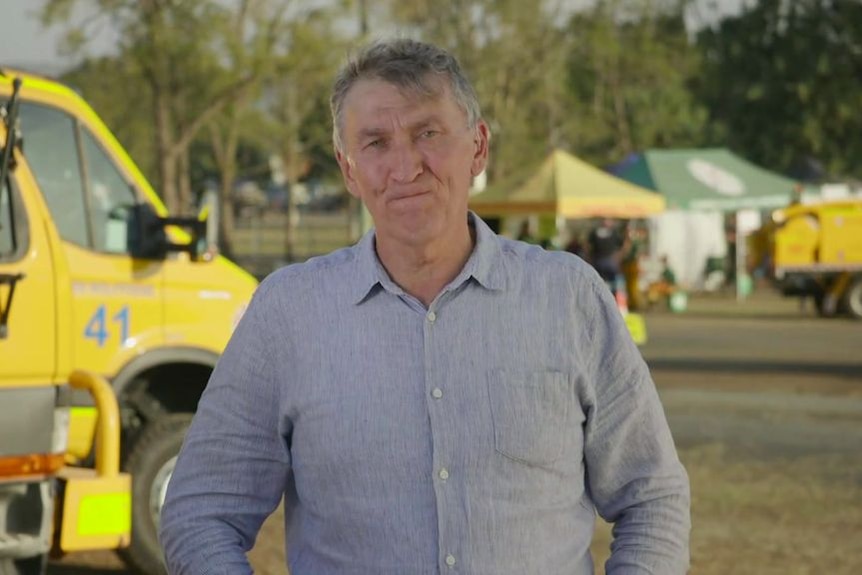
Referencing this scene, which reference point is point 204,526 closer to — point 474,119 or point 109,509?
point 474,119

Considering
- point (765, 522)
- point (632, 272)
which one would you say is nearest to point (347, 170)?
point (765, 522)

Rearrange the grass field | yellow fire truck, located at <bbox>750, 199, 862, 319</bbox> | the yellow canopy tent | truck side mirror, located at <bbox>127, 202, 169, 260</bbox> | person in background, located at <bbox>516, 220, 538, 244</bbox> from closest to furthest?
1. truck side mirror, located at <bbox>127, 202, 169, 260</bbox>
2. the grass field
3. the yellow canopy tent
4. person in background, located at <bbox>516, 220, 538, 244</bbox>
5. yellow fire truck, located at <bbox>750, 199, 862, 319</bbox>

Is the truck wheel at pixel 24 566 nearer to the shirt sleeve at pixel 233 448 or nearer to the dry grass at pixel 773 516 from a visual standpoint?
the dry grass at pixel 773 516

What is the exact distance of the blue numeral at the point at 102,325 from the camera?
8.07 metres

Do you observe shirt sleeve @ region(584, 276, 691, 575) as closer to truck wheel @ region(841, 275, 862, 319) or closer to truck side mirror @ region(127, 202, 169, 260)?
truck side mirror @ region(127, 202, 169, 260)

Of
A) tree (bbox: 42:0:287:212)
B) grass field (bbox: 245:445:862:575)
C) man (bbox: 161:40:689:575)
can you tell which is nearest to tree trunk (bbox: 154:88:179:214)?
tree (bbox: 42:0:287:212)

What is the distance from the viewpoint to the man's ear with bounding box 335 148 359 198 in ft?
9.89

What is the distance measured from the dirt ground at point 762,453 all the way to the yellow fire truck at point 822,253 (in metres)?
5.10

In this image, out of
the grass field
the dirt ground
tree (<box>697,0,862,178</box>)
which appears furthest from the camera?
tree (<box>697,0,862,178</box>)

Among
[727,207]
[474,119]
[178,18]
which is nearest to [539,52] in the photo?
[727,207]

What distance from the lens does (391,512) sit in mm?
2803

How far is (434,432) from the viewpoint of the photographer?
9.20ft

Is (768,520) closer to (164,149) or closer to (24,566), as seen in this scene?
(24,566)

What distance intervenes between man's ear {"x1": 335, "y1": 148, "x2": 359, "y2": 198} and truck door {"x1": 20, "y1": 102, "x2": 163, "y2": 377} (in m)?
4.93
